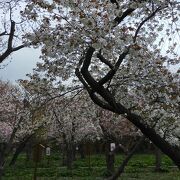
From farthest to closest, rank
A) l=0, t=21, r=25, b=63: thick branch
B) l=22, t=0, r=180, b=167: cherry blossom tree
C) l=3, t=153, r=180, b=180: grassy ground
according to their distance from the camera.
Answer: l=3, t=153, r=180, b=180: grassy ground < l=0, t=21, r=25, b=63: thick branch < l=22, t=0, r=180, b=167: cherry blossom tree

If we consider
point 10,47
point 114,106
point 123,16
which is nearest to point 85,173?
point 10,47

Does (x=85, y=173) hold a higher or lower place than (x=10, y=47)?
lower

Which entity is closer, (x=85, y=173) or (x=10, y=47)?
(x=10, y=47)

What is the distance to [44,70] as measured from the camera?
9.40 m

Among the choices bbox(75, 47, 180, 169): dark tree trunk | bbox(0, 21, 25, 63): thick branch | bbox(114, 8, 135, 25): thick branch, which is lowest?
bbox(75, 47, 180, 169): dark tree trunk

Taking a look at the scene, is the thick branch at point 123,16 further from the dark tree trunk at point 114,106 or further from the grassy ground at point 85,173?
the grassy ground at point 85,173

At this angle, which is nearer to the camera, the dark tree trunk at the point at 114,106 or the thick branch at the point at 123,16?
the thick branch at the point at 123,16

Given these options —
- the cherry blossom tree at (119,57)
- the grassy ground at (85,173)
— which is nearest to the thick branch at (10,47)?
the cherry blossom tree at (119,57)

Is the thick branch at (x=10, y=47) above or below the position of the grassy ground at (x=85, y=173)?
above

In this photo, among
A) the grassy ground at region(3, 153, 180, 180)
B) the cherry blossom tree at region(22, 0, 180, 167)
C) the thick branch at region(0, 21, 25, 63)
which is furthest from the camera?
the grassy ground at region(3, 153, 180, 180)

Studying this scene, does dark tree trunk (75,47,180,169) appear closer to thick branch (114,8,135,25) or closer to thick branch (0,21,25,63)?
thick branch (114,8,135,25)

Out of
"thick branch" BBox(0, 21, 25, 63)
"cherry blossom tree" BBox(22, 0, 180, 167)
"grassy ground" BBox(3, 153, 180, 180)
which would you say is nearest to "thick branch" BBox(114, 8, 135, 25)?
"cherry blossom tree" BBox(22, 0, 180, 167)

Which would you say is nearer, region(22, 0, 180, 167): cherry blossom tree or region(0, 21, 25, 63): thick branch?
region(22, 0, 180, 167): cherry blossom tree

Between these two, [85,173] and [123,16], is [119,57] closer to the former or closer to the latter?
[123,16]
